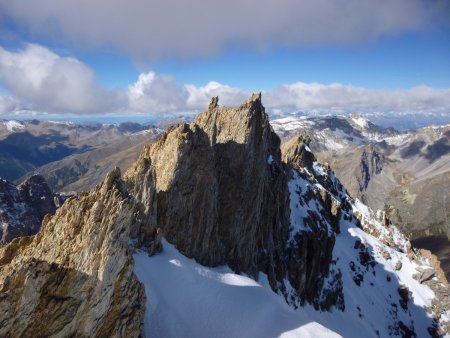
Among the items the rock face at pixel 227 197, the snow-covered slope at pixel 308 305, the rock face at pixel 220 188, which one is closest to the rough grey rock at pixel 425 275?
the snow-covered slope at pixel 308 305

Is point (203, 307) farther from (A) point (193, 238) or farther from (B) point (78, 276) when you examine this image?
(B) point (78, 276)

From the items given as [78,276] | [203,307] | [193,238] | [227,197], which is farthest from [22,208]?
[78,276]

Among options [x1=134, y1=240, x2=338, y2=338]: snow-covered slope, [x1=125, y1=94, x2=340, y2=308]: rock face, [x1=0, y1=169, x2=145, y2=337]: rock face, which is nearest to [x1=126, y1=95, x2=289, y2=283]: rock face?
[x1=125, y1=94, x2=340, y2=308]: rock face

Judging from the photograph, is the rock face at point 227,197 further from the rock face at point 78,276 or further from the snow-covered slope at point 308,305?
the rock face at point 78,276

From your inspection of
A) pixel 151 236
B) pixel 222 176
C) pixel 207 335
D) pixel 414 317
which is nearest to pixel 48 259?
pixel 207 335

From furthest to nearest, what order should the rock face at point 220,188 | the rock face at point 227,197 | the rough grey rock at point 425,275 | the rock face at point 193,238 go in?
the rough grey rock at point 425,275 → the rock face at point 220,188 → the rock face at point 227,197 → the rock face at point 193,238

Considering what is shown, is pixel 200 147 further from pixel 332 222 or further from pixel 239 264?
pixel 332 222
